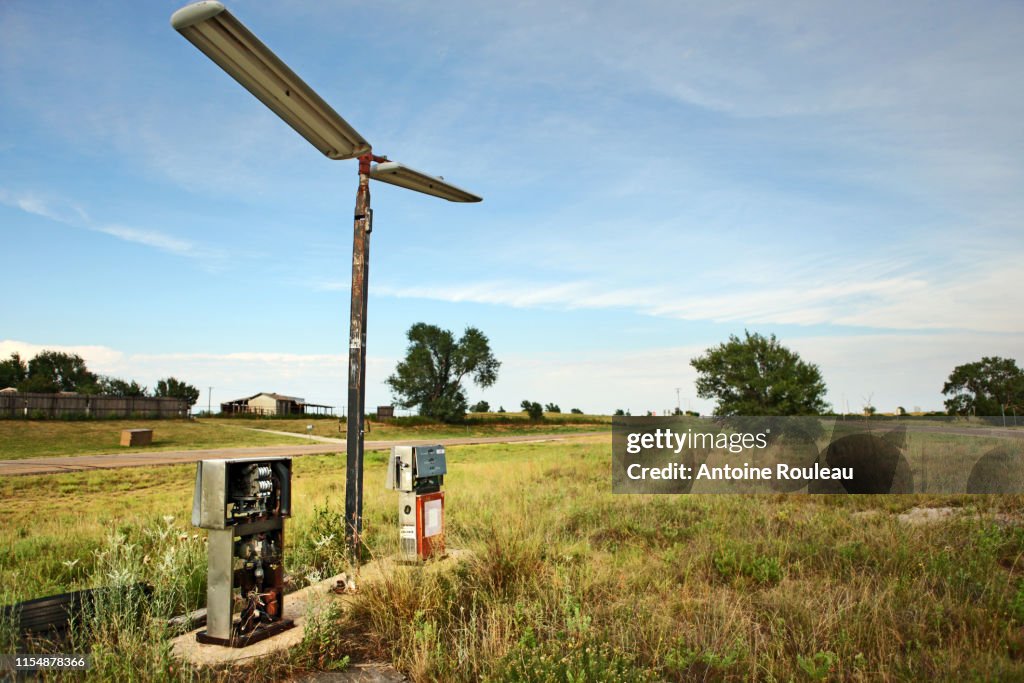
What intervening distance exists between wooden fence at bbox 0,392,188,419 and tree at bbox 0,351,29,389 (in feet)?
121

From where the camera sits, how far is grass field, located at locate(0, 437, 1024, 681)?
397 cm

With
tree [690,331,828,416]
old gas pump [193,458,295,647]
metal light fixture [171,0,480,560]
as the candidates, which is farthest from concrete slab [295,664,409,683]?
tree [690,331,828,416]

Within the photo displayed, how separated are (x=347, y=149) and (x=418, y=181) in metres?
0.93

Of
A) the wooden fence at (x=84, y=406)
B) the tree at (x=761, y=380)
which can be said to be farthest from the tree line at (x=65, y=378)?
the tree at (x=761, y=380)

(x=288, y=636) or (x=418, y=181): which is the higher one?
(x=418, y=181)

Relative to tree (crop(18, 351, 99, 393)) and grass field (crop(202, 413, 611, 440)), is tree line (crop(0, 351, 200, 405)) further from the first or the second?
grass field (crop(202, 413, 611, 440))

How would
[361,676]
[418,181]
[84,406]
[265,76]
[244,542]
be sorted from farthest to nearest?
[84,406], [418,181], [265,76], [244,542], [361,676]

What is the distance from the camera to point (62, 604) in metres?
4.55

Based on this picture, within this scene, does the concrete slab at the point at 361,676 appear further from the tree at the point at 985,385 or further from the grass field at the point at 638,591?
the tree at the point at 985,385

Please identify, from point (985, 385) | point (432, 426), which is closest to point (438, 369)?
point (432, 426)

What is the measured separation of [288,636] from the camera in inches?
180

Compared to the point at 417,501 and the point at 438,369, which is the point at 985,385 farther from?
the point at 417,501

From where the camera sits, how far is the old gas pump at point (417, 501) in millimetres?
6750

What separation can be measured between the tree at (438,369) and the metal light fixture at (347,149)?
53161 mm
